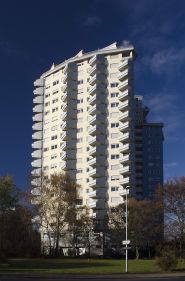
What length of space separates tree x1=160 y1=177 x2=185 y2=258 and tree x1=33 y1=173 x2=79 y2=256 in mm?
21779

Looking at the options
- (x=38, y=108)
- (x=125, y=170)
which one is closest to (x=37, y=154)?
(x=38, y=108)

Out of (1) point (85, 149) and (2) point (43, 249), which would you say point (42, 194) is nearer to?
(2) point (43, 249)

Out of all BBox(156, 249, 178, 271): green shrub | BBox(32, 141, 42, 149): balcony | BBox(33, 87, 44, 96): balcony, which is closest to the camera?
BBox(156, 249, 178, 271): green shrub

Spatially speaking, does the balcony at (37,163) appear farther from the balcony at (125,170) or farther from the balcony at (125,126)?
the balcony at (125,170)

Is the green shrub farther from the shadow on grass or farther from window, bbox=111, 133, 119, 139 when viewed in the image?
window, bbox=111, 133, 119, 139

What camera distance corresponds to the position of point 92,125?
145m

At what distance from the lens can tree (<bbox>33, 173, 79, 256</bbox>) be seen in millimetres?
111500

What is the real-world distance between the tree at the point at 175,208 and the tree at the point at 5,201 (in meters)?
32.4

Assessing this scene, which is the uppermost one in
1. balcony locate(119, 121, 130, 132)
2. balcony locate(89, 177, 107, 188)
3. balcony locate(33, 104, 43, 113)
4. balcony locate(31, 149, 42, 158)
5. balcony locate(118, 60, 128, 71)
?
balcony locate(118, 60, 128, 71)

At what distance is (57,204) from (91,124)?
38.6m

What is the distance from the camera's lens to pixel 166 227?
98312 mm

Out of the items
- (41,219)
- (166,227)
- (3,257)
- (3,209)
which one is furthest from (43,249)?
(3,257)

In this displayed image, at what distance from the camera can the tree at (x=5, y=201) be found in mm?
75875

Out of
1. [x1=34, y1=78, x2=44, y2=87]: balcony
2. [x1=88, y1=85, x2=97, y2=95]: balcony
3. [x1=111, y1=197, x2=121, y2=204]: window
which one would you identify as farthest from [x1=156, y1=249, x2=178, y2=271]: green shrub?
[x1=34, y1=78, x2=44, y2=87]: balcony
